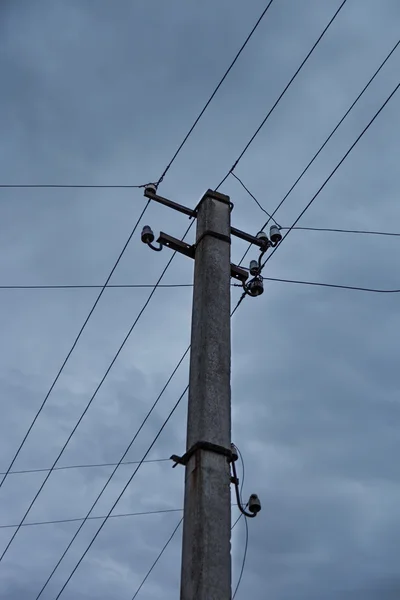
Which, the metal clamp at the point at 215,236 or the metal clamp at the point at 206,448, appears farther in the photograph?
the metal clamp at the point at 215,236

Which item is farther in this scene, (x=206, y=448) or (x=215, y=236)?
(x=215, y=236)

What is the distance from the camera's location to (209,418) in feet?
20.1

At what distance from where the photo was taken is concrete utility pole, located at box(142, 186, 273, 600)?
5.40 metres

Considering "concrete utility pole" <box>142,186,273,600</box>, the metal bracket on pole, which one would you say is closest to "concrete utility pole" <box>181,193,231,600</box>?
"concrete utility pole" <box>142,186,273,600</box>

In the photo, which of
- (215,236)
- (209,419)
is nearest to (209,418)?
(209,419)

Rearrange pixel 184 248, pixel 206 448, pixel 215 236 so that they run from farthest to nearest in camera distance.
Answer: pixel 184 248
pixel 215 236
pixel 206 448

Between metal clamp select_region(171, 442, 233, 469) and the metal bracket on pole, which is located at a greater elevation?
the metal bracket on pole

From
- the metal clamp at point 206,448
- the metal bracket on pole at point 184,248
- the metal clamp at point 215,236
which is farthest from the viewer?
the metal bracket on pole at point 184,248

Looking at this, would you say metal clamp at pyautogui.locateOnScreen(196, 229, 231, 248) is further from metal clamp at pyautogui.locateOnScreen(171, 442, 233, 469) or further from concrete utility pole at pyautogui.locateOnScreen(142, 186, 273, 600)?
metal clamp at pyautogui.locateOnScreen(171, 442, 233, 469)

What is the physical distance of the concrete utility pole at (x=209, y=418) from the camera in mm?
5402

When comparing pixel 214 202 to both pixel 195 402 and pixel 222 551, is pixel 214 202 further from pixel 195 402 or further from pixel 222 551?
pixel 222 551

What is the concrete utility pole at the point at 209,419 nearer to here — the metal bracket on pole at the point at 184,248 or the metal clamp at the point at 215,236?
the metal clamp at the point at 215,236

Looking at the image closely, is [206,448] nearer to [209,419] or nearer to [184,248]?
[209,419]

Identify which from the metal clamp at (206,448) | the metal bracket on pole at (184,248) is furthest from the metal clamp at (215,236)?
the metal clamp at (206,448)
